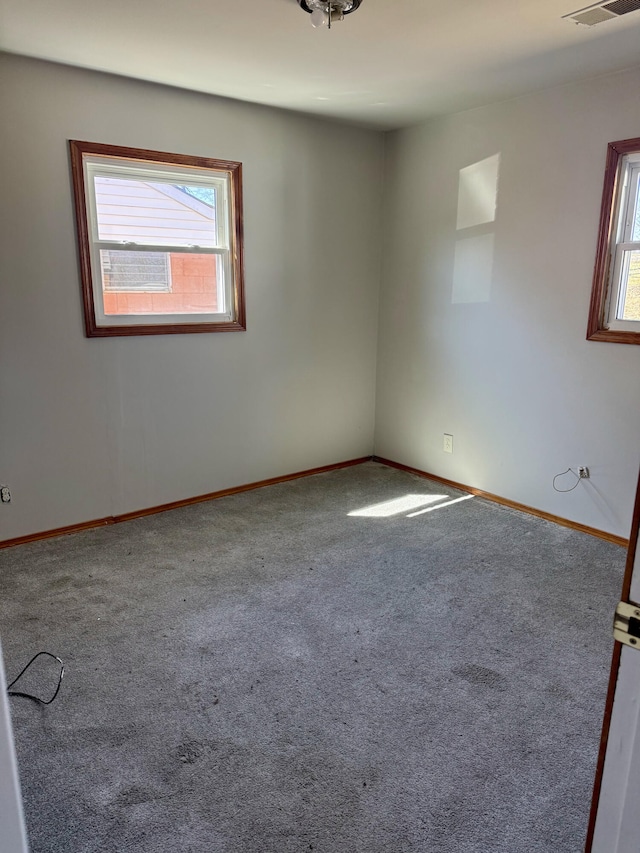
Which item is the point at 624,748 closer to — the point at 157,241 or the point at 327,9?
the point at 327,9

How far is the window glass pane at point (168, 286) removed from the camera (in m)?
3.38

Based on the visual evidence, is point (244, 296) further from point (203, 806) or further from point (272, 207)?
point (203, 806)

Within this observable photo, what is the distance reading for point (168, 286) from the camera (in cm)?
358

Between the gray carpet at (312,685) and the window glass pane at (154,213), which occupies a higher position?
the window glass pane at (154,213)

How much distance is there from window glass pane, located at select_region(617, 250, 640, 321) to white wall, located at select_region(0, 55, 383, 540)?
1.92 meters

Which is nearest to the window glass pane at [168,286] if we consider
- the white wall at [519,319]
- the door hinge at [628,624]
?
the white wall at [519,319]

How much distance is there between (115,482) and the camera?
352cm

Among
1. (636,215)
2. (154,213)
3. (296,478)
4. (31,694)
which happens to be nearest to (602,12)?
(636,215)

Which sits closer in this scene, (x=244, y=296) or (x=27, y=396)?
(x=27, y=396)

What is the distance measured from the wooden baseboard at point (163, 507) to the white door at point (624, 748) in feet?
10.3

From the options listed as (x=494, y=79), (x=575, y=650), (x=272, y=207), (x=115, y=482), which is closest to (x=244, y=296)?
(x=272, y=207)

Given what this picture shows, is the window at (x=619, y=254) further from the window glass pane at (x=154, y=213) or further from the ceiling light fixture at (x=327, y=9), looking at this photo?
the window glass pane at (x=154, y=213)

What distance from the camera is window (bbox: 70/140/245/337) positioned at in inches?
127

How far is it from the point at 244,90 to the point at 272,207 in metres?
0.73
